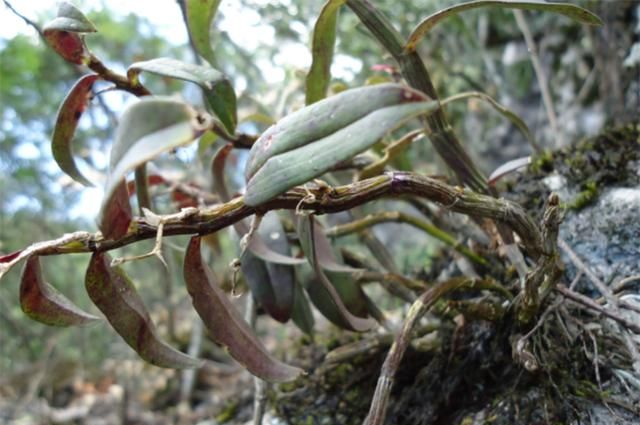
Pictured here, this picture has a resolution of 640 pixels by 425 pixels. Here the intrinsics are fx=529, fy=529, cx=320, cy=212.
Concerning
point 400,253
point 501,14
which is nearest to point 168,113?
point 501,14

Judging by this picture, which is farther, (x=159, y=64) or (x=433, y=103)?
(x=159, y=64)

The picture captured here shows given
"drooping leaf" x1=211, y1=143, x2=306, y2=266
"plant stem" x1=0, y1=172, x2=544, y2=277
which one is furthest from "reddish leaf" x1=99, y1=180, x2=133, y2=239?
"drooping leaf" x1=211, y1=143, x2=306, y2=266

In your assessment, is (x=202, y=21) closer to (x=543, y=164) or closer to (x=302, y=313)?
(x=302, y=313)

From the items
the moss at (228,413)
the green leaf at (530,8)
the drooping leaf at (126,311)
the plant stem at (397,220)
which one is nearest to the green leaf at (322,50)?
the green leaf at (530,8)

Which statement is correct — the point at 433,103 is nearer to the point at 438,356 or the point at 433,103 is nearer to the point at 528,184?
the point at 438,356

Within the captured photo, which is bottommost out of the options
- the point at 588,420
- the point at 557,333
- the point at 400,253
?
the point at 588,420
